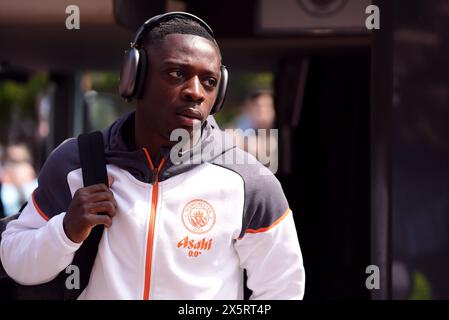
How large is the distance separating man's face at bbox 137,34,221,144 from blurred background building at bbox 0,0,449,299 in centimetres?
96

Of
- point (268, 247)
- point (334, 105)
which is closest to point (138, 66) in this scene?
point (268, 247)

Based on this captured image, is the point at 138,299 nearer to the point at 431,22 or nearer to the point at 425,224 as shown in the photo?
the point at 425,224

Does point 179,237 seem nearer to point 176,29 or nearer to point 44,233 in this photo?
point 44,233

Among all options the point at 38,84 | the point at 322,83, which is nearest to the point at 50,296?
the point at 322,83

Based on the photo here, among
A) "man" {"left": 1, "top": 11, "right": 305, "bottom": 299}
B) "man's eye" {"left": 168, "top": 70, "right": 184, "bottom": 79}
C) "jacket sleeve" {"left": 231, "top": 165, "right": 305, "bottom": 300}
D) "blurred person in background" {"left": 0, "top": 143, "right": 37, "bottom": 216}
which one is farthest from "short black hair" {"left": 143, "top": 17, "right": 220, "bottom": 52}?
"blurred person in background" {"left": 0, "top": 143, "right": 37, "bottom": 216}

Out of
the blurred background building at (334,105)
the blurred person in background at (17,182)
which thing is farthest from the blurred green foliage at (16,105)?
the blurred person in background at (17,182)

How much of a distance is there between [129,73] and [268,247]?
63 centimetres

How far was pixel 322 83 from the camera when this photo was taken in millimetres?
6020

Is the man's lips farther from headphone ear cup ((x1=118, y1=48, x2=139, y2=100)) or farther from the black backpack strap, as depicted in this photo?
the black backpack strap

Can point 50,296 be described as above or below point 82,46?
below

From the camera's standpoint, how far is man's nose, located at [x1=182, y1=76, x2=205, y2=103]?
2.23 metres

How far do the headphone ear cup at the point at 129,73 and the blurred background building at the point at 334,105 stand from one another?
3.54 ft

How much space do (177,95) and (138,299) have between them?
58 cm

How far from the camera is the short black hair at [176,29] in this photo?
90.0 inches
